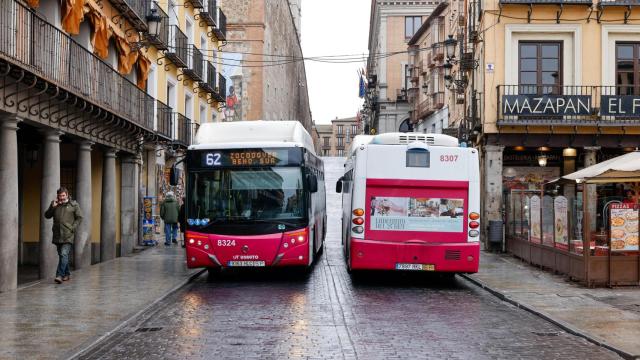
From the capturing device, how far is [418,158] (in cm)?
1485

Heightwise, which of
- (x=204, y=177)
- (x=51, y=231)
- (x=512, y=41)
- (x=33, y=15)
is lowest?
(x=51, y=231)

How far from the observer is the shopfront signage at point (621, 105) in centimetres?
2369

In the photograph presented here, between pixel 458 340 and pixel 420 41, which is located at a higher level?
pixel 420 41

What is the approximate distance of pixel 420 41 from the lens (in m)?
56.5

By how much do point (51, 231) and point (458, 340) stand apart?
389 inches

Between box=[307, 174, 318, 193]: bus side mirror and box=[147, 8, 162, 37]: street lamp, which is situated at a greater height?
box=[147, 8, 162, 37]: street lamp

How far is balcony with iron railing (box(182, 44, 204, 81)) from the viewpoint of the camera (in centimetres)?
2967

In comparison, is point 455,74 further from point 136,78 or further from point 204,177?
point 204,177

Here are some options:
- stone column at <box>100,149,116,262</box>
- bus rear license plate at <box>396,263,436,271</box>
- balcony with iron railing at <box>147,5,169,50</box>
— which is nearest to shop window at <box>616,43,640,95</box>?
bus rear license plate at <box>396,263,436,271</box>

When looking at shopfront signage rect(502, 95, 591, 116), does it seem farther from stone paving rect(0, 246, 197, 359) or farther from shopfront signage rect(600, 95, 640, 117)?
stone paving rect(0, 246, 197, 359)

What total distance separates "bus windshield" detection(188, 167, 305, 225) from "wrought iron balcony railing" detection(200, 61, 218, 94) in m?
17.9

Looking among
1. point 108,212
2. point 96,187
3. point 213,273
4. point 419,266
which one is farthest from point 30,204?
point 419,266

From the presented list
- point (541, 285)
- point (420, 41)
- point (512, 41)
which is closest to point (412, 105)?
point (420, 41)

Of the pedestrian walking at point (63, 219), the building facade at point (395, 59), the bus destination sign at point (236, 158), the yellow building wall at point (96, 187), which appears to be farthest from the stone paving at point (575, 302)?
the building facade at point (395, 59)
